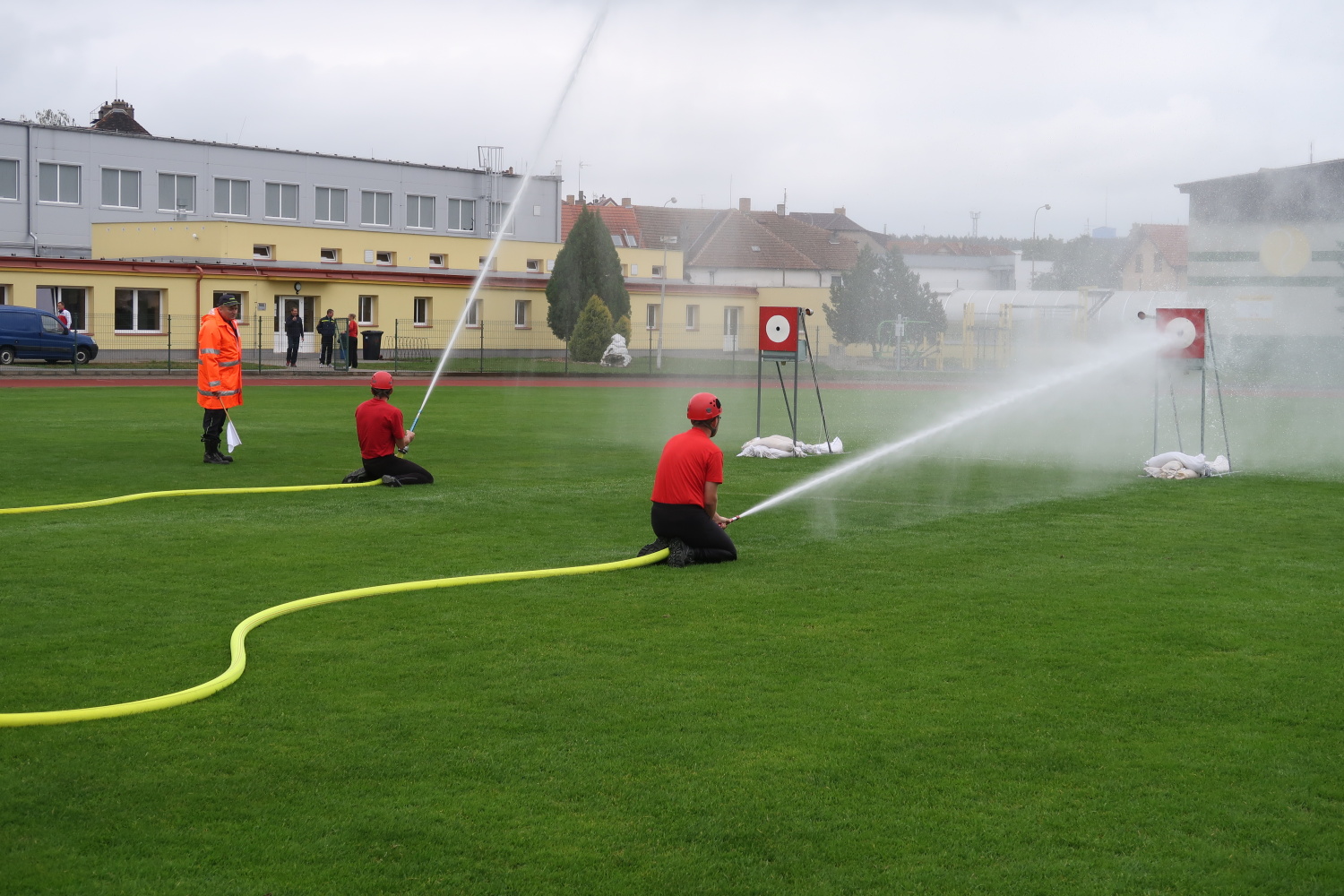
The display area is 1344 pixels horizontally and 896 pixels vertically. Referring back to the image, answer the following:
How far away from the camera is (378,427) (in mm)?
15289

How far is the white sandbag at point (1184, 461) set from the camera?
57.2ft

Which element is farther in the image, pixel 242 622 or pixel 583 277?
pixel 583 277

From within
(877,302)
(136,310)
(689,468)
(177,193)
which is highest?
(177,193)

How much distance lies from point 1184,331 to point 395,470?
11554mm

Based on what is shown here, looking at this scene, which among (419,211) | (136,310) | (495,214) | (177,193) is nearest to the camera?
(136,310)

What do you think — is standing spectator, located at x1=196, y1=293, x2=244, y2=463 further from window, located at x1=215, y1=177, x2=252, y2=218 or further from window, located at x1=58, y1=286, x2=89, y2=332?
window, located at x1=215, y1=177, x2=252, y2=218

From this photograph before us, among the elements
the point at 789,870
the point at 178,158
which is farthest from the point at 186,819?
the point at 178,158

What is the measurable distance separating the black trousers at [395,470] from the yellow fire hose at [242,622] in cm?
158

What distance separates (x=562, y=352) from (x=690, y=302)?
10223 millimetres

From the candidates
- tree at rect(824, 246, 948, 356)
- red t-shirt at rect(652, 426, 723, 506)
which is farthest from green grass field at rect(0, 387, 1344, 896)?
tree at rect(824, 246, 948, 356)

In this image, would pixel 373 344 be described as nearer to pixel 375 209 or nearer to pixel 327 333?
pixel 327 333

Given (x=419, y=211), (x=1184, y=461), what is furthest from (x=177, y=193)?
(x=1184, y=461)

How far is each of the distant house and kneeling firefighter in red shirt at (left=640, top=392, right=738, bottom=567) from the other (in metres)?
34.9

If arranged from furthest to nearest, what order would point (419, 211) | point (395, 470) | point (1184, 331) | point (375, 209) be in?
point (419, 211)
point (375, 209)
point (1184, 331)
point (395, 470)
